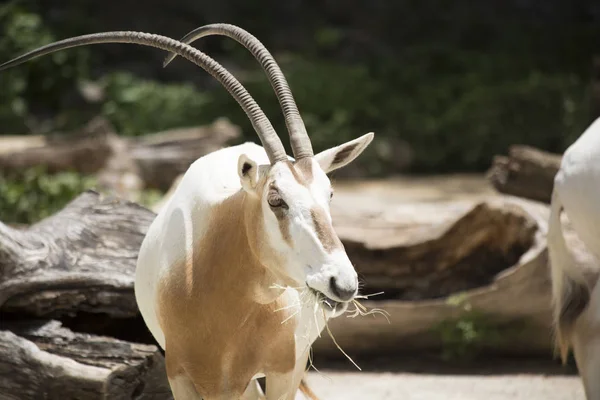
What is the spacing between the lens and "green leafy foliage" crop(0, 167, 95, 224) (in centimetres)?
887

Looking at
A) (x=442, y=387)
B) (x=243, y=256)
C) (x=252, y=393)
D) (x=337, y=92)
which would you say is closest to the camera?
(x=243, y=256)

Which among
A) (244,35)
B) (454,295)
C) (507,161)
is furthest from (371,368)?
(244,35)

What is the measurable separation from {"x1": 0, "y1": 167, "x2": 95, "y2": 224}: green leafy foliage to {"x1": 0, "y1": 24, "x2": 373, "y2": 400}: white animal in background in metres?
5.40

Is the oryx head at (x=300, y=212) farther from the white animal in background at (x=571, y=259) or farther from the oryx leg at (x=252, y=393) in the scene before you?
the white animal in background at (x=571, y=259)

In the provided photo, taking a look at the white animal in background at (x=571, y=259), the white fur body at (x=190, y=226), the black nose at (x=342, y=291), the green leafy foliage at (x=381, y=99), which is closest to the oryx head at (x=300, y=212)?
the black nose at (x=342, y=291)

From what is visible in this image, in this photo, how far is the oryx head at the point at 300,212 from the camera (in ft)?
10.0

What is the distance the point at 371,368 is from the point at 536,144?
7.52m

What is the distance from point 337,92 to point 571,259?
30.4 ft

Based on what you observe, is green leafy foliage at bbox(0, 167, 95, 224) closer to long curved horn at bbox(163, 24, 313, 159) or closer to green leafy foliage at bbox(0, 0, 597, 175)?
green leafy foliage at bbox(0, 0, 597, 175)

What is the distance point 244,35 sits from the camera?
3.72 metres

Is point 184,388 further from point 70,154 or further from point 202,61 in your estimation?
point 70,154

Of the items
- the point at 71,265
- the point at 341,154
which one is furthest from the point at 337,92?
the point at 341,154

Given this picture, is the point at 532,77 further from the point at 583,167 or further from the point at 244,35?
the point at 244,35

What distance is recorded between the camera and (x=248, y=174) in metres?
3.28
